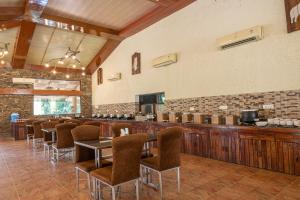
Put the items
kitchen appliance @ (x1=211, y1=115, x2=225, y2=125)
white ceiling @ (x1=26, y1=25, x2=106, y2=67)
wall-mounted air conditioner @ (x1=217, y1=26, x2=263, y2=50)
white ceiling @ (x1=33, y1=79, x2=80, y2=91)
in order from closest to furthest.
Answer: wall-mounted air conditioner @ (x1=217, y1=26, x2=263, y2=50), kitchen appliance @ (x1=211, y1=115, x2=225, y2=125), white ceiling @ (x1=26, y1=25, x2=106, y2=67), white ceiling @ (x1=33, y1=79, x2=80, y2=91)

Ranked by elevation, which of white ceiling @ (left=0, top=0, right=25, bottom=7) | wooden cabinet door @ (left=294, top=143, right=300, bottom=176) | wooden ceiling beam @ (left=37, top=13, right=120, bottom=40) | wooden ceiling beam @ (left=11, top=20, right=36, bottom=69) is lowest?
wooden cabinet door @ (left=294, top=143, right=300, bottom=176)

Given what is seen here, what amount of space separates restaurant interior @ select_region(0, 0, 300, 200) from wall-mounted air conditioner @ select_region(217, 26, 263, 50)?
3 centimetres

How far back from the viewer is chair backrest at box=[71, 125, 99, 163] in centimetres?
346

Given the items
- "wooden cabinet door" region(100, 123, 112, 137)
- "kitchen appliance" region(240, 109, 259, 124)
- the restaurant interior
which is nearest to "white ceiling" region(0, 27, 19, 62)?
the restaurant interior

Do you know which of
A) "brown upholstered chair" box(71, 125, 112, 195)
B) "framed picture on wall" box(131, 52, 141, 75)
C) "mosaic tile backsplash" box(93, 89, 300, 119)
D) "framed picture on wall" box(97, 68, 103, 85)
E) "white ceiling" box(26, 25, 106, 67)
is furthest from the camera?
"framed picture on wall" box(97, 68, 103, 85)

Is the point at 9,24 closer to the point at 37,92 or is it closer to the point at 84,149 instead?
the point at 37,92

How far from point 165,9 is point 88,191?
6003 millimetres

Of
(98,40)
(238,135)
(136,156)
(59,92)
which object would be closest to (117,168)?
(136,156)

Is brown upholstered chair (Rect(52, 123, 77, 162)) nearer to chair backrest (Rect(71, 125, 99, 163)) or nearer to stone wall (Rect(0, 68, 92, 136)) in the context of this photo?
chair backrest (Rect(71, 125, 99, 163))

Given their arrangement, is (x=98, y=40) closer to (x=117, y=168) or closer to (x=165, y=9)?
(x=165, y=9)

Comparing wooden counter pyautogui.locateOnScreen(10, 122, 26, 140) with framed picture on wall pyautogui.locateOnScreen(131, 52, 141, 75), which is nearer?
framed picture on wall pyautogui.locateOnScreen(131, 52, 141, 75)

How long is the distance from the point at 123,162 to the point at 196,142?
10.6 ft

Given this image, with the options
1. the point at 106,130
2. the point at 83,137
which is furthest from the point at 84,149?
the point at 106,130

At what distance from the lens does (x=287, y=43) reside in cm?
434
